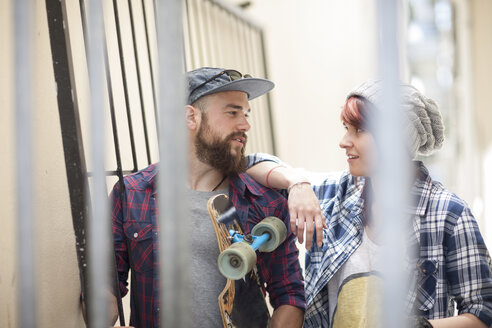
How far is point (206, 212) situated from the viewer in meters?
1.38

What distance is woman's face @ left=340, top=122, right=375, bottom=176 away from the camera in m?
1.24

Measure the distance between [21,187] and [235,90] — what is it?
945 millimetres

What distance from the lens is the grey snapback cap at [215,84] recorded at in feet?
4.82

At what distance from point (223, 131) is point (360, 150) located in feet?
1.62

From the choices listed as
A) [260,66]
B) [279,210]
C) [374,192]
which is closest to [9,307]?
[279,210]

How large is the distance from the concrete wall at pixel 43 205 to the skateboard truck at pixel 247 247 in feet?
1.50

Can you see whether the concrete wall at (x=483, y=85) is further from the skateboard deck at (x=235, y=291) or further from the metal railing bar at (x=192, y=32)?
the skateboard deck at (x=235, y=291)

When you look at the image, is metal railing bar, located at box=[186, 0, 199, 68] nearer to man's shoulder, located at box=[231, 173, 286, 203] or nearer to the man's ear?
the man's ear

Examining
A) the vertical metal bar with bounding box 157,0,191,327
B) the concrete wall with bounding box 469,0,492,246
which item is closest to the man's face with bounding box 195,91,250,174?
the vertical metal bar with bounding box 157,0,191,327

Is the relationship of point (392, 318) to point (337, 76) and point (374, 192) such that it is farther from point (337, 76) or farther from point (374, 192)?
point (337, 76)

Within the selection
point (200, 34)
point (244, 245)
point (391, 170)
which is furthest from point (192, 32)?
point (391, 170)

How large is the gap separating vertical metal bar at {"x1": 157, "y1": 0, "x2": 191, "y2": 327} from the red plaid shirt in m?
0.77

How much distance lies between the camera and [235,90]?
1521 mm

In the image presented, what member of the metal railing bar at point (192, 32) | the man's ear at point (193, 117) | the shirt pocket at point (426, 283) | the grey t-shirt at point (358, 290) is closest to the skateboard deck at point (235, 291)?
the grey t-shirt at point (358, 290)
